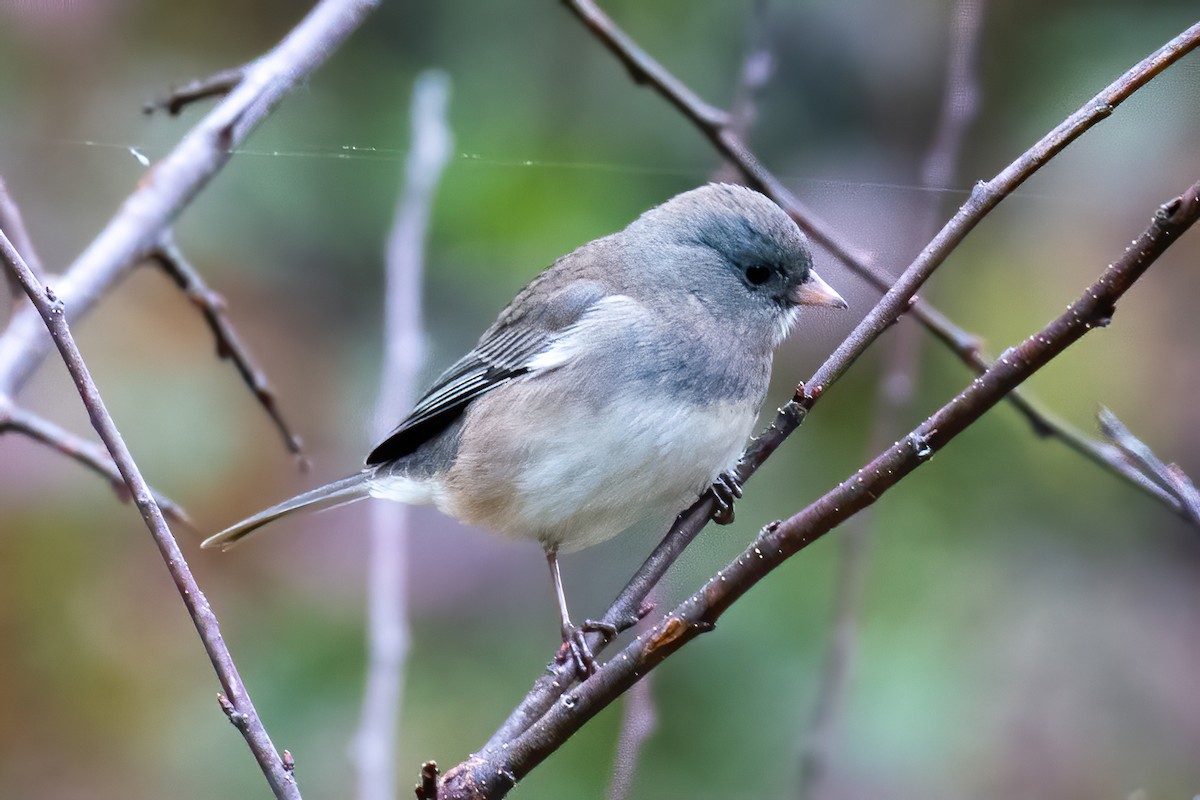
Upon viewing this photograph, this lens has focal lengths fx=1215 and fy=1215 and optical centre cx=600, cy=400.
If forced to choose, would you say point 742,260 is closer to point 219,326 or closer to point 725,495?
point 725,495

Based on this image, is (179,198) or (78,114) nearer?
(179,198)

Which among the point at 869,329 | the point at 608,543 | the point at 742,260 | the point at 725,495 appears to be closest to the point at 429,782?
the point at 869,329

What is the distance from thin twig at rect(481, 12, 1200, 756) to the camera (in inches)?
44.4

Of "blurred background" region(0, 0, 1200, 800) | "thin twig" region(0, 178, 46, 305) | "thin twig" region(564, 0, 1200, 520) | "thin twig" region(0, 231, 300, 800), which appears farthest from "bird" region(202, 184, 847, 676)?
"thin twig" region(0, 231, 300, 800)

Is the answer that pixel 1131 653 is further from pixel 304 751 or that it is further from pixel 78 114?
pixel 78 114

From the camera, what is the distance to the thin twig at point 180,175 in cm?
174

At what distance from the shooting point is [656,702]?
237 centimetres

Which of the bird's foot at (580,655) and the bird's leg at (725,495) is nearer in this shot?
the bird's foot at (580,655)

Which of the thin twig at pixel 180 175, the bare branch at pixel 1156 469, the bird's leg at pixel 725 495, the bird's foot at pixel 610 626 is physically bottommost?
the bare branch at pixel 1156 469

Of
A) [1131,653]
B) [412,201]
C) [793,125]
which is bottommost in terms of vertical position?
[1131,653]

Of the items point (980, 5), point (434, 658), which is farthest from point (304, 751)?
point (980, 5)

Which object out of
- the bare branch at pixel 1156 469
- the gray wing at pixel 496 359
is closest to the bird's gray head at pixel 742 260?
the gray wing at pixel 496 359

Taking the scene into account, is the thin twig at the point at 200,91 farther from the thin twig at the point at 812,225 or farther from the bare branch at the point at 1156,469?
the bare branch at the point at 1156,469

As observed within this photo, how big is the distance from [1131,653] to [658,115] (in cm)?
158
